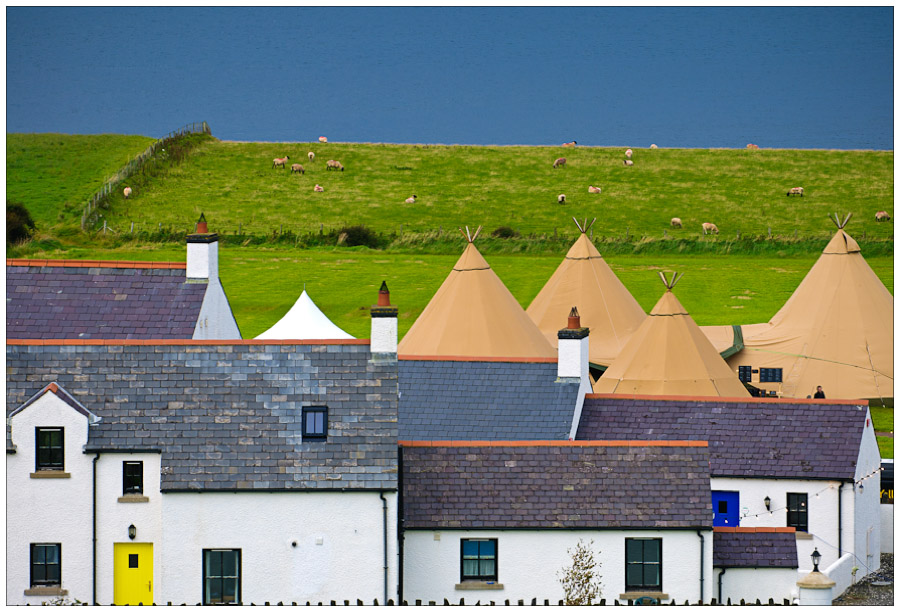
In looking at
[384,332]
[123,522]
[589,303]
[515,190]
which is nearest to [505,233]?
[515,190]

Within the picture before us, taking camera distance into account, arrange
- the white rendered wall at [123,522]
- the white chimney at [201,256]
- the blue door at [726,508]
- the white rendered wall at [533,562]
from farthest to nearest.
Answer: the white chimney at [201,256], the blue door at [726,508], the white rendered wall at [533,562], the white rendered wall at [123,522]

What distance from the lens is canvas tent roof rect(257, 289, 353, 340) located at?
33.5 meters

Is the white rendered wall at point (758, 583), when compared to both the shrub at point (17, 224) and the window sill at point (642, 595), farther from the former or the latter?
the shrub at point (17, 224)

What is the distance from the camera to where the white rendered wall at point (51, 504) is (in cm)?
1961

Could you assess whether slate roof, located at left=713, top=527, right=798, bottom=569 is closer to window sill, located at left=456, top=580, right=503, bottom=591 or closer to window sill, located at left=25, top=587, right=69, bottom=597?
window sill, located at left=456, top=580, right=503, bottom=591

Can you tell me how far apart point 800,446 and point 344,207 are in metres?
52.1

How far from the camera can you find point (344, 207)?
245ft

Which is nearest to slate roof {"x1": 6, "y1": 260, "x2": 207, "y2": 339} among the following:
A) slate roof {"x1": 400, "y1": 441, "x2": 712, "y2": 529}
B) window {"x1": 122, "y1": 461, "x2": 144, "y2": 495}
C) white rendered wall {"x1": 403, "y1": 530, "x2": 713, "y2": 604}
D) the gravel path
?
window {"x1": 122, "y1": 461, "x2": 144, "y2": 495}

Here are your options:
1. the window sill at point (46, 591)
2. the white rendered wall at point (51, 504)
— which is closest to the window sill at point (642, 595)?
the white rendered wall at point (51, 504)

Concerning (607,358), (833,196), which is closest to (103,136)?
(833,196)

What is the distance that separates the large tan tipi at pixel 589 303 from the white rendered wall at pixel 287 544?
1887 centimetres

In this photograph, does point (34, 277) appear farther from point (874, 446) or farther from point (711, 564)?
point (874, 446)

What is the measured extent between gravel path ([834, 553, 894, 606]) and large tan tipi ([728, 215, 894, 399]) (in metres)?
12.4

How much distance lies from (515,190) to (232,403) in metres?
59.4
